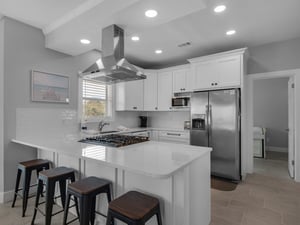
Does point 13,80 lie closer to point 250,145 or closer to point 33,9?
point 33,9

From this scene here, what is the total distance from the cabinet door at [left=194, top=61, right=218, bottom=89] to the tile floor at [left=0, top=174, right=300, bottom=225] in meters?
2.04

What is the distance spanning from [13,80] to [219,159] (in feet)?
12.5

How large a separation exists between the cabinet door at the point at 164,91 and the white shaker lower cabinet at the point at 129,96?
1.57 feet

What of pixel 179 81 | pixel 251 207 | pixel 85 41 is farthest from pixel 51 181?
pixel 179 81

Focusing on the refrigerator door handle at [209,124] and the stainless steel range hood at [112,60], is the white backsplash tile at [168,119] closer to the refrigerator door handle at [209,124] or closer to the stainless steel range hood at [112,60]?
the refrigerator door handle at [209,124]

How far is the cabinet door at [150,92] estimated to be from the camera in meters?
4.71

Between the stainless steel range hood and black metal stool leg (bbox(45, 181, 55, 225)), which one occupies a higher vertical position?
the stainless steel range hood

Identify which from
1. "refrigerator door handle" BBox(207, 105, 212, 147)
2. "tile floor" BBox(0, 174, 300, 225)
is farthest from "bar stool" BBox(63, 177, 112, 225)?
"refrigerator door handle" BBox(207, 105, 212, 147)

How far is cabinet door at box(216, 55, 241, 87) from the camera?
3320 millimetres

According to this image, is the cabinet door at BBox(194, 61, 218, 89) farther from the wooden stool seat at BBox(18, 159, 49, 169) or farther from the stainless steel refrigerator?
the wooden stool seat at BBox(18, 159, 49, 169)

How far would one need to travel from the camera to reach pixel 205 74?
369cm

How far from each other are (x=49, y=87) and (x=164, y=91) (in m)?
2.64

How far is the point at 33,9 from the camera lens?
7.97 ft

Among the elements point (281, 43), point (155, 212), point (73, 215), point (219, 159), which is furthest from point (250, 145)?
point (73, 215)
